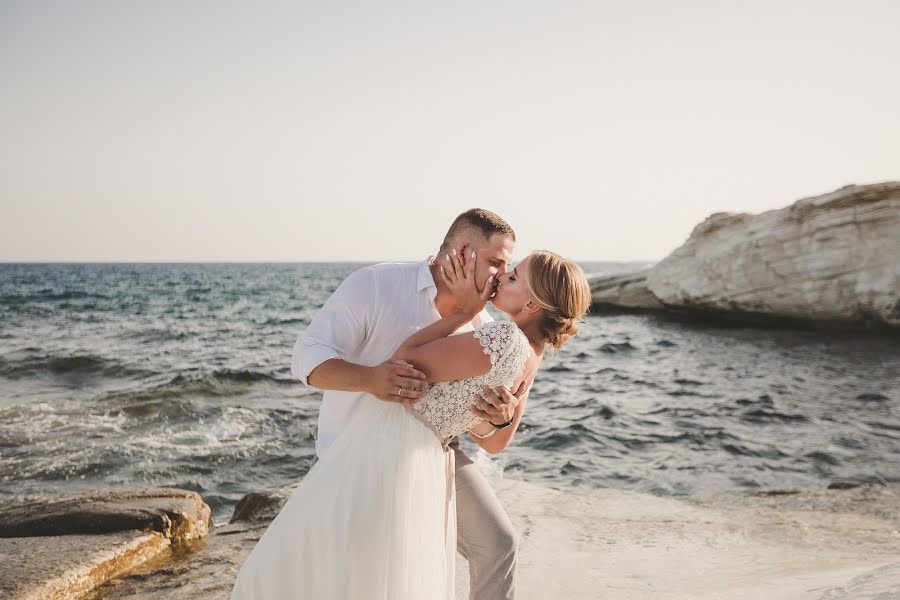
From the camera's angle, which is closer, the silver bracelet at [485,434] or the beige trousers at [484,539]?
the beige trousers at [484,539]

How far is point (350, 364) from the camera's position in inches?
119

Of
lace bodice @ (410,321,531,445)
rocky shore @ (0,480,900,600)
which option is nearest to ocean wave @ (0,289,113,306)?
rocky shore @ (0,480,900,600)

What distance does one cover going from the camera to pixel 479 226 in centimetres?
351

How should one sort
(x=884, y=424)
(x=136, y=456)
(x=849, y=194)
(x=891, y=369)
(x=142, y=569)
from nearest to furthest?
(x=142, y=569)
(x=136, y=456)
(x=884, y=424)
(x=891, y=369)
(x=849, y=194)

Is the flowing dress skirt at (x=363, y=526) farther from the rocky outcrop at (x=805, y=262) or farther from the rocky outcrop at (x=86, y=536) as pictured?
the rocky outcrop at (x=805, y=262)

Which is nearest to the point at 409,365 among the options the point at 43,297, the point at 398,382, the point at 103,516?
Result: the point at 398,382

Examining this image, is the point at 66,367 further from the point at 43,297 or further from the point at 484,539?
the point at 43,297

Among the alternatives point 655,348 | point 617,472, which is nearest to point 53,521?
point 617,472

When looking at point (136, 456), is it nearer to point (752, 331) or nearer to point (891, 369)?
point (891, 369)

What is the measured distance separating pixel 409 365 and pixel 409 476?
476 millimetres

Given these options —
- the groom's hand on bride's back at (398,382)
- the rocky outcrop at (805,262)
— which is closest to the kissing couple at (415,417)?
the groom's hand on bride's back at (398,382)

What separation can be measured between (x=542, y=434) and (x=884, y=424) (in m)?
4.92

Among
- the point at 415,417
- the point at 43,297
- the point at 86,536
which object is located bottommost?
the point at 86,536

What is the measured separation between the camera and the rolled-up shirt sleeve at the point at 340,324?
3149 mm
